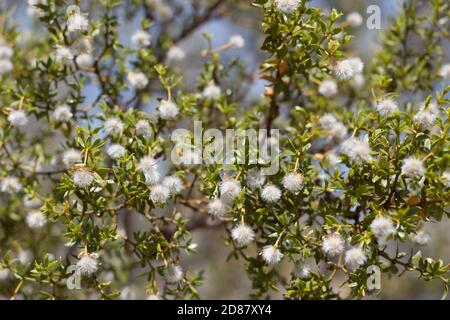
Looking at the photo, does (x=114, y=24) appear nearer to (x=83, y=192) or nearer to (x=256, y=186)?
(x=83, y=192)

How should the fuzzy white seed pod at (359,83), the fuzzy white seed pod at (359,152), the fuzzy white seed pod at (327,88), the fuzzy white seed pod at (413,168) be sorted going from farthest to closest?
the fuzzy white seed pod at (359,83) → the fuzzy white seed pod at (327,88) → the fuzzy white seed pod at (359,152) → the fuzzy white seed pod at (413,168)

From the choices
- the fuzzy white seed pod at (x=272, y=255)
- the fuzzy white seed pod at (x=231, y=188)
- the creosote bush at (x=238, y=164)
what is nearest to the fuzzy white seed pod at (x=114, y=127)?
the creosote bush at (x=238, y=164)

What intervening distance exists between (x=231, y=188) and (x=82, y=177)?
0.46m

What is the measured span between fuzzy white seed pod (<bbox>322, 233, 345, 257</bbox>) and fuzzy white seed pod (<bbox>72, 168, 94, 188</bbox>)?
756mm

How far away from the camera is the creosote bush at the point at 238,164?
1785 millimetres

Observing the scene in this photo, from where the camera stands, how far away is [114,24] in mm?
2328

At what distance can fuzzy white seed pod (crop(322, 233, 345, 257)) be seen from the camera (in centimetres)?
174

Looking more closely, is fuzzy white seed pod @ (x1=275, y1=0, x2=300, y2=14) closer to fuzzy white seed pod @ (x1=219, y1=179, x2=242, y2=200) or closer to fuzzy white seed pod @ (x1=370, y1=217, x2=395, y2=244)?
fuzzy white seed pod @ (x1=219, y1=179, x2=242, y2=200)

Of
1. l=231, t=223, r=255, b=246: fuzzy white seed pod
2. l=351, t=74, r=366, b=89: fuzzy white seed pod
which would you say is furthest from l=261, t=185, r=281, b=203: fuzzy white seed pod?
l=351, t=74, r=366, b=89: fuzzy white seed pod

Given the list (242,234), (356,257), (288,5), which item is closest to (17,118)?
(242,234)

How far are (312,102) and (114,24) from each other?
0.92m

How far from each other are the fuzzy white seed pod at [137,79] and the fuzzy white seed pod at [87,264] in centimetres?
Result: 84

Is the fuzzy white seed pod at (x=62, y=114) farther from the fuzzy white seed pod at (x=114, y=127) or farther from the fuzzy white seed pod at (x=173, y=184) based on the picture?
the fuzzy white seed pod at (x=173, y=184)

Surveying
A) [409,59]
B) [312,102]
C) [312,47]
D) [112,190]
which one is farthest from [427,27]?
[112,190]
